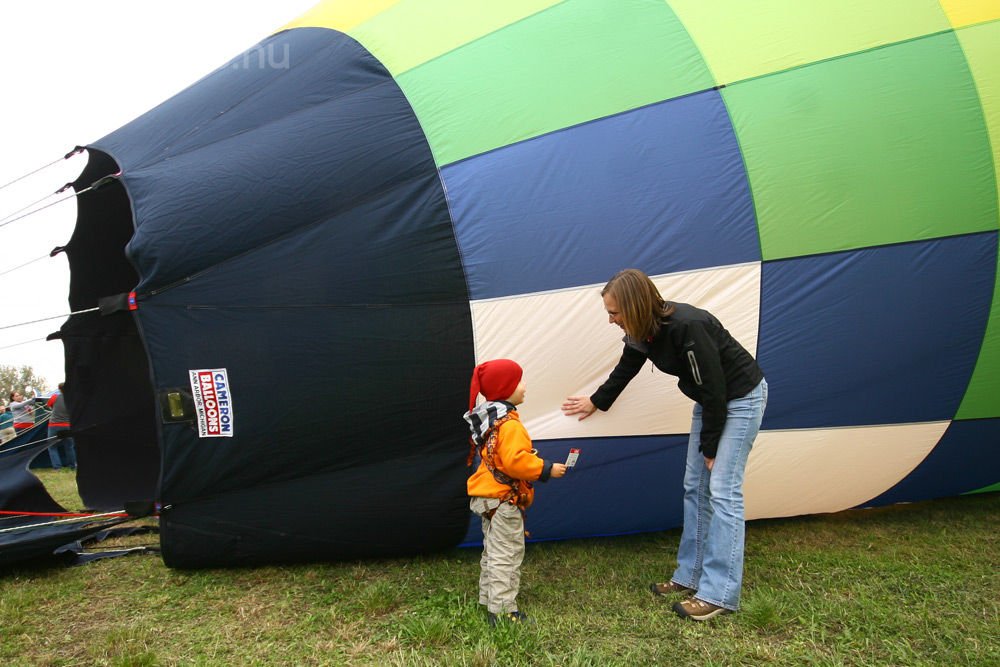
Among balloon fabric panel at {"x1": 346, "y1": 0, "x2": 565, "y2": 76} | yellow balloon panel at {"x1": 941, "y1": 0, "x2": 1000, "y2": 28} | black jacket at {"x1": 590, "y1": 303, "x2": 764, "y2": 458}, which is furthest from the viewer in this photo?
yellow balloon panel at {"x1": 941, "y1": 0, "x2": 1000, "y2": 28}

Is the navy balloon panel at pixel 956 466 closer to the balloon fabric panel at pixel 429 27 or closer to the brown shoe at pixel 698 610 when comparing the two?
the brown shoe at pixel 698 610

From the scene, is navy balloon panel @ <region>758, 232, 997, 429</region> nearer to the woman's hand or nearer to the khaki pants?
the woman's hand

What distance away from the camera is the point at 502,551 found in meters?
2.94

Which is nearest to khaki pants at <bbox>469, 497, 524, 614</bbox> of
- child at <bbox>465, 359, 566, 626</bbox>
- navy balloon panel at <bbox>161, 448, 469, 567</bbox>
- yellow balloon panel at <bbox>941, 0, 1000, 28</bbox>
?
child at <bbox>465, 359, 566, 626</bbox>

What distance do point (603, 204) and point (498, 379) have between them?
1089 mm

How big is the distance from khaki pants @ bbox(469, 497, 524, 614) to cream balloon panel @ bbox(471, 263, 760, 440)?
2.03ft

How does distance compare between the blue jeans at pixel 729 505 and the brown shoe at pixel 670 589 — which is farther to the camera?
the brown shoe at pixel 670 589

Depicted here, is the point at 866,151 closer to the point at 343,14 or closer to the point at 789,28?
the point at 789,28

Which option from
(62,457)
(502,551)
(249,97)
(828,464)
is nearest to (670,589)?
(502,551)

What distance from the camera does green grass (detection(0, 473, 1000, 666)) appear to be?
2725mm

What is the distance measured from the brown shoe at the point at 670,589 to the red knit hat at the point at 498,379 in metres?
1.14

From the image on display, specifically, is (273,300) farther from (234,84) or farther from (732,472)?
(732,472)

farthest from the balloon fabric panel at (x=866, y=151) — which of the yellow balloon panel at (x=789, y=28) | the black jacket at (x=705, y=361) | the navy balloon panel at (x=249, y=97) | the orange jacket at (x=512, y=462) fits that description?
the navy balloon panel at (x=249, y=97)

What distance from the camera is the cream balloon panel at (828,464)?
12.2 feet
